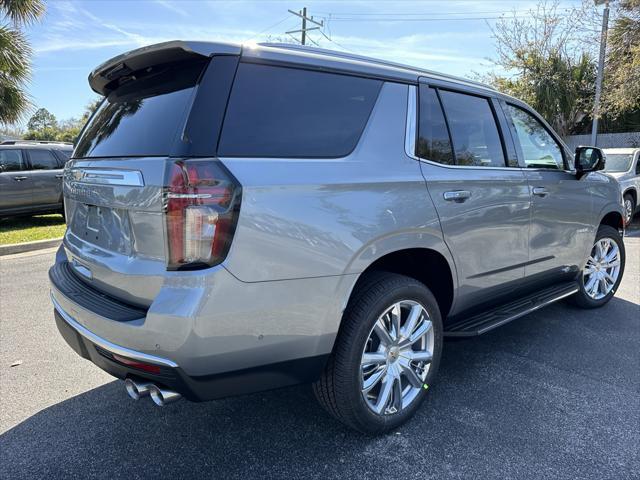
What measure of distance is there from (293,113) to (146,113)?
743 millimetres

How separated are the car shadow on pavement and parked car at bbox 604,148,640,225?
9149 millimetres

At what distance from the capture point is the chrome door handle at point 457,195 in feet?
9.18

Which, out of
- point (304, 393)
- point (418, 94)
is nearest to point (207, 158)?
point (418, 94)

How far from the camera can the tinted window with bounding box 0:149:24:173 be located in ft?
31.4

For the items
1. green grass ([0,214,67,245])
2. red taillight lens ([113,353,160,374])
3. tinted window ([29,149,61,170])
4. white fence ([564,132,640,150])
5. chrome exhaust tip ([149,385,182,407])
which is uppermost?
tinted window ([29,149,61,170])

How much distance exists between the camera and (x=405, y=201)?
2.53 m

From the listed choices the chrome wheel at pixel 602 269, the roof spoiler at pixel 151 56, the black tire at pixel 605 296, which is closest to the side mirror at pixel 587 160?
the black tire at pixel 605 296

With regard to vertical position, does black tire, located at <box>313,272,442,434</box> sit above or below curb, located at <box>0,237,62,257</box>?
above

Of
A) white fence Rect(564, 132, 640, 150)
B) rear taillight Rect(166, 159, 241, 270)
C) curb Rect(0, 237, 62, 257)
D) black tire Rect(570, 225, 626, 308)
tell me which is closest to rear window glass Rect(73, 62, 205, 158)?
rear taillight Rect(166, 159, 241, 270)

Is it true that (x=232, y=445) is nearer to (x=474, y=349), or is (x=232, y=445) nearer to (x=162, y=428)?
(x=162, y=428)

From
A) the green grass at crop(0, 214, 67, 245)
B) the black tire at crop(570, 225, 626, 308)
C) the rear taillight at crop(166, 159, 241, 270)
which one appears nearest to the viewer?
the rear taillight at crop(166, 159, 241, 270)

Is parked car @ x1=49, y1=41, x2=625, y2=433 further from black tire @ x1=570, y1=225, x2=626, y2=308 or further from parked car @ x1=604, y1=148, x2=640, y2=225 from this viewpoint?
parked car @ x1=604, y1=148, x2=640, y2=225

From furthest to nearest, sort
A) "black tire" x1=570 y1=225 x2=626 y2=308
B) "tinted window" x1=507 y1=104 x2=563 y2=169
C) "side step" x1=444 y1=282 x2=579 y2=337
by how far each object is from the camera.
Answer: "black tire" x1=570 y1=225 x2=626 y2=308, "tinted window" x1=507 y1=104 x2=563 y2=169, "side step" x1=444 y1=282 x2=579 y2=337

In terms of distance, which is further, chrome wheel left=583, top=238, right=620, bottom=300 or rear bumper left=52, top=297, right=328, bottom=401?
chrome wheel left=583, top=238, right=620, bottom=300
